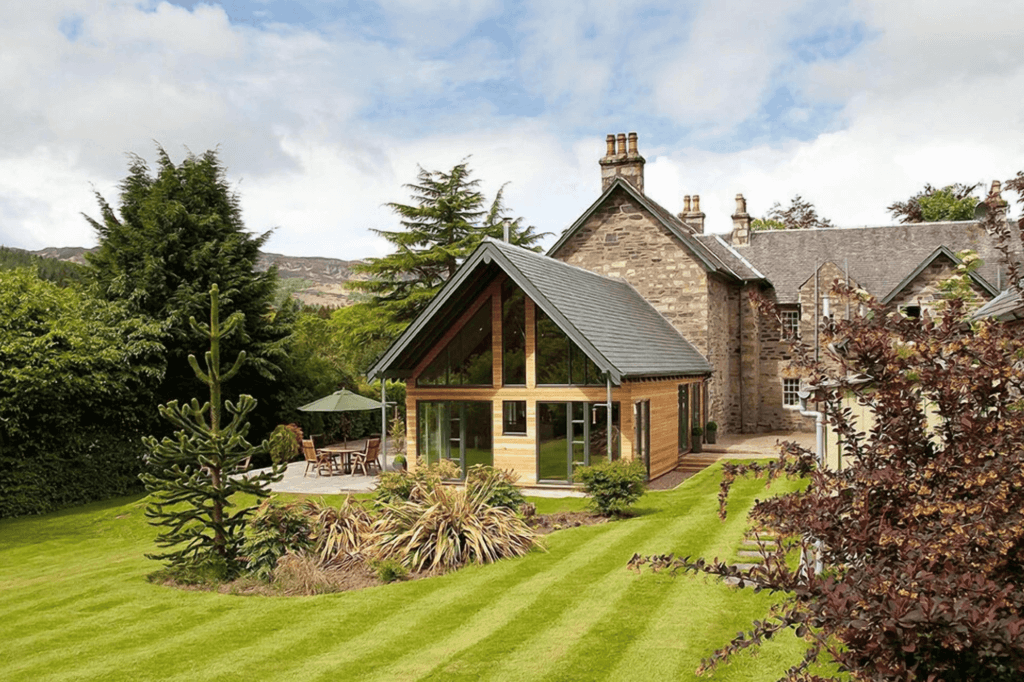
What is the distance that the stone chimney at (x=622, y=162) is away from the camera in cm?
2808

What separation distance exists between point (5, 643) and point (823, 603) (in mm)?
9755

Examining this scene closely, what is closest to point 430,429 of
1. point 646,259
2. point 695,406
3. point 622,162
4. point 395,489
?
point 395,489

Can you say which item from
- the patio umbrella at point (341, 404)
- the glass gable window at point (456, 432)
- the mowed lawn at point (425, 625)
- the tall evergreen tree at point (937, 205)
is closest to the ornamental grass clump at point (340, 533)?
the mowed lawn at point (425, 625)

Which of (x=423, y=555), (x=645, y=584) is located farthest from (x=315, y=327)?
(x=645, y=584)

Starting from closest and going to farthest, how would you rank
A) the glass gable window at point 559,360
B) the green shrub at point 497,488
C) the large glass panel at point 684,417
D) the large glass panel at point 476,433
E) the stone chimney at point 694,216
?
1. the green shrub at point 497,488
2. the glass gable window at point 559,360
3. the large glass panel at point 476,433
4. the large glass panel at point 684,417
5. the stone chimney at point 694,216

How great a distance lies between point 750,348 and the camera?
3078 centimetres

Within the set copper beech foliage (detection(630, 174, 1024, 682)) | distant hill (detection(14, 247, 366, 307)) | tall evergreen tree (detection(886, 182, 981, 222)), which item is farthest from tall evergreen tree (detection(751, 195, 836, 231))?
distant hill (detection(14, 247, 366, 307))

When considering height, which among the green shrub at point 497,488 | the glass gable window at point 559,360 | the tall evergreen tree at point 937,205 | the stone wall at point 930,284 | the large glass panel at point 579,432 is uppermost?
the tall evergreen tree at point 937,205

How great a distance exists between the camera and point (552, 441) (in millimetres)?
19641

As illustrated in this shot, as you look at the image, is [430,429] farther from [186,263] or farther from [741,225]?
[741,225]

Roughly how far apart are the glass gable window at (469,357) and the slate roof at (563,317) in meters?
0.46

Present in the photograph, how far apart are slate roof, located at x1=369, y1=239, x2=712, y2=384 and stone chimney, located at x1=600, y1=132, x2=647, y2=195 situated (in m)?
5.71

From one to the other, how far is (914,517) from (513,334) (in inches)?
647

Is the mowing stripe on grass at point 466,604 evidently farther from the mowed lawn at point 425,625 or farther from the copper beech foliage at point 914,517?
the copper beech foliage at point 914,517
